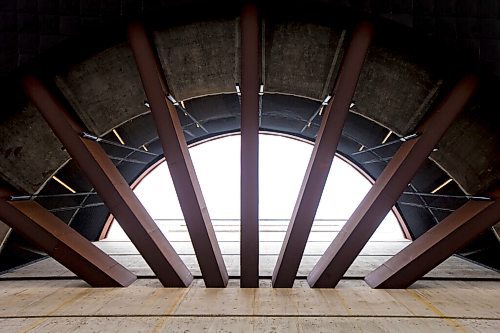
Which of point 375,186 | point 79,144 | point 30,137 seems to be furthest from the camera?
point 30,137

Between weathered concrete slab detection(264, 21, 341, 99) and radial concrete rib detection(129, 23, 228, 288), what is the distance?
114 inches

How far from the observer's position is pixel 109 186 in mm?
7676

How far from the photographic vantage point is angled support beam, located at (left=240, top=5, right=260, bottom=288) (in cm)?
643

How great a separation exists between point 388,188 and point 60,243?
8210mm

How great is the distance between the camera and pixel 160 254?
8.19m

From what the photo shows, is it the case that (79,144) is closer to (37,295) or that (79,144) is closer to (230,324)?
(37,295)

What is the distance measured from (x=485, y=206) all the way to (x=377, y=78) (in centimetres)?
404

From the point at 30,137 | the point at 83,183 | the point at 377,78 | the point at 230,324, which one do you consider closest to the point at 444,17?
the point at 377,78

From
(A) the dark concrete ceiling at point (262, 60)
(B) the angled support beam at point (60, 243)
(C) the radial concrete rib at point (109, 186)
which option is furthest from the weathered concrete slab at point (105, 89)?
(B) the angled support beam at point (60, 243)

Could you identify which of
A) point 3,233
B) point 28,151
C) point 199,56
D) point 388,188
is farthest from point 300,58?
point 3,233

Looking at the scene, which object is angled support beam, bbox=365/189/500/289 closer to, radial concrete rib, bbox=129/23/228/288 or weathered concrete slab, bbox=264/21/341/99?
radial concrete rib, bbox=129/23/228/288

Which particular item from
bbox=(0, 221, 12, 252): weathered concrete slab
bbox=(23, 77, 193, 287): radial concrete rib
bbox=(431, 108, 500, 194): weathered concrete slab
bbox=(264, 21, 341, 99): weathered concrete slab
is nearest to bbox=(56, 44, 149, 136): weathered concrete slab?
bbox=(23, 77, 193, 287): radial concrete rib

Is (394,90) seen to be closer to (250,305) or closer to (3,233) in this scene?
(250,305)

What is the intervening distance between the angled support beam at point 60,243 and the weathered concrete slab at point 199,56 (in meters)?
4.79
